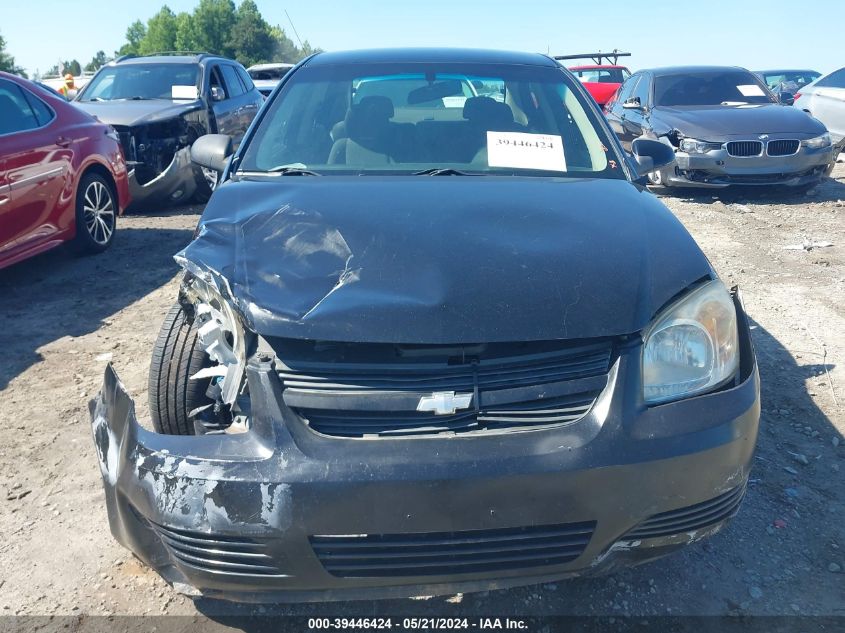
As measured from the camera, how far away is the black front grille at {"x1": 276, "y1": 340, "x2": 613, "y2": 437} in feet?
5.87

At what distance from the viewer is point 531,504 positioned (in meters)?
1.72

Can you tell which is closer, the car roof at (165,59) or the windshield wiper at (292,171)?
the windshield wiper at (292,171)

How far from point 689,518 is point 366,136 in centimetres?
197

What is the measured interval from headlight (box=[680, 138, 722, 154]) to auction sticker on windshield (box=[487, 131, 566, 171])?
5.62 m

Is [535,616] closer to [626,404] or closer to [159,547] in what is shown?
Result: [626,404]

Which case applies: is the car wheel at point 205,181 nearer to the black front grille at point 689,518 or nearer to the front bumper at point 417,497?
the front bumper at point 417,497

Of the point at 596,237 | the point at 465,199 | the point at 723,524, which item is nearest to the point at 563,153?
the point at 465,199

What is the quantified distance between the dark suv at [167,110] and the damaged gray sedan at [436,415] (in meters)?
6.23

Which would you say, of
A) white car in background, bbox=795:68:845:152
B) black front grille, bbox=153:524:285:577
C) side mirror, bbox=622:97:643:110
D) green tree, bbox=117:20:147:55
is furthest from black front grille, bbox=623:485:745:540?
green tree, bbox=117:20:147:55

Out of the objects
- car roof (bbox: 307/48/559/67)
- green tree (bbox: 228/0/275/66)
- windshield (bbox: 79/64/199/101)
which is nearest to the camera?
car roof (bbox: 307/48/559/67)

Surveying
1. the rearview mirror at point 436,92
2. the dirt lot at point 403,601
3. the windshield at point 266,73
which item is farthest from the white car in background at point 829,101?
the windshield at point 266,73

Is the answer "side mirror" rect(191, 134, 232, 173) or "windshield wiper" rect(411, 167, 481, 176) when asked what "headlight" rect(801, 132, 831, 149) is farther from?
"side mirror" rect(191, 134, 232, 173)

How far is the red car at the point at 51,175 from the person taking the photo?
5.08 meters

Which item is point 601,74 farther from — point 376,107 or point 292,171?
point 292,171
